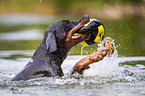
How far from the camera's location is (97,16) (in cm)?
1478

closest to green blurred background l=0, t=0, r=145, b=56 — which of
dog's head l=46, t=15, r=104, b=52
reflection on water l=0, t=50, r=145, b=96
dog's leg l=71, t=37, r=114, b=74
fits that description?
reflection on water l=0, t=50, r=145, b=96

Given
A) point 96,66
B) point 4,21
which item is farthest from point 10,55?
point 4,21

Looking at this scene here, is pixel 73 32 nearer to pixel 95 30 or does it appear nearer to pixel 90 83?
pixel 95 30

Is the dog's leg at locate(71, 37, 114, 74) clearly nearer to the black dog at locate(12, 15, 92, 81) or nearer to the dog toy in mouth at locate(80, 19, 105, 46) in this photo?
the dog toy in mouth at locate(80, 19, 105, 46)

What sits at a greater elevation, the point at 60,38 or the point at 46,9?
the point at 46,9

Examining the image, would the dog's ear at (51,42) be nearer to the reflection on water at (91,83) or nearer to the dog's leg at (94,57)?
the reflection on water at (91,83)

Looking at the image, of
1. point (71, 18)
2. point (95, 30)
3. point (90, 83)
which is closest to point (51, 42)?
point (95, 30)

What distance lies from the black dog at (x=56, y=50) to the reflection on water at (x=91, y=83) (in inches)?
5.2

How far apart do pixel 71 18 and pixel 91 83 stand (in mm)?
8398

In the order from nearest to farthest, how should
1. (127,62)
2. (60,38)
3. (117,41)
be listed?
(60,38) → (127,62) → (117,41)

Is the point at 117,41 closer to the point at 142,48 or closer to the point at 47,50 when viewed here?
the point at 142,48

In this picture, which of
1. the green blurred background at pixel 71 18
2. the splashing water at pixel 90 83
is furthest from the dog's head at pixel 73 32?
the green blurred background at pixel 71 18

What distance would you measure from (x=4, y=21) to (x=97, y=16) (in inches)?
160

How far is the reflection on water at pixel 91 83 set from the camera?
583cm
